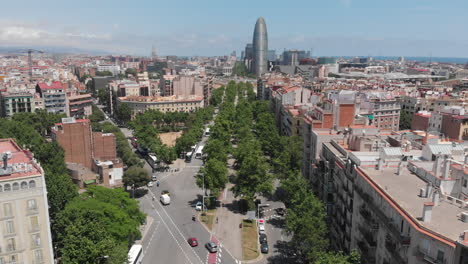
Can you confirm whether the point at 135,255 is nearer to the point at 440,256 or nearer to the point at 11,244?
the point at 11,244

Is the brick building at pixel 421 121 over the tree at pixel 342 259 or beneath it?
over

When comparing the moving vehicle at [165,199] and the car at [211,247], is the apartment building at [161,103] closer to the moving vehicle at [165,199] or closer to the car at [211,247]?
the moving vehicle at [165,199]

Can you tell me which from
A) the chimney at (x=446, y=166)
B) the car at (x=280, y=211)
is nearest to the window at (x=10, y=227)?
the car at (x=280, y=211)

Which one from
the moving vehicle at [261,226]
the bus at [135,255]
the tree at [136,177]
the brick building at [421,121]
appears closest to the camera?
the bus at [135,255]

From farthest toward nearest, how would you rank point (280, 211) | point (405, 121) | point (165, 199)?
point (405, 121) → point (165, 199) → point (280, 211)

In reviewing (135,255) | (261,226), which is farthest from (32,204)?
(261,226)

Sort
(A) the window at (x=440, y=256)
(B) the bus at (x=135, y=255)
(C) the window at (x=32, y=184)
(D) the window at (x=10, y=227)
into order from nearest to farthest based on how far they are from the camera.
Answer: (A) the window at (x=440, y=256) < (D) the window at (x=10, y=227) < (C) the window at (x=32, y=184) < (B) the bus at (x=135, y=255)

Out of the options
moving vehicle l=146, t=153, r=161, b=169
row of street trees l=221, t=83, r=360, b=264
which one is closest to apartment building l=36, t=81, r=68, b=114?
Result: moving vehicle l=146, t=153, r=161, b=169
